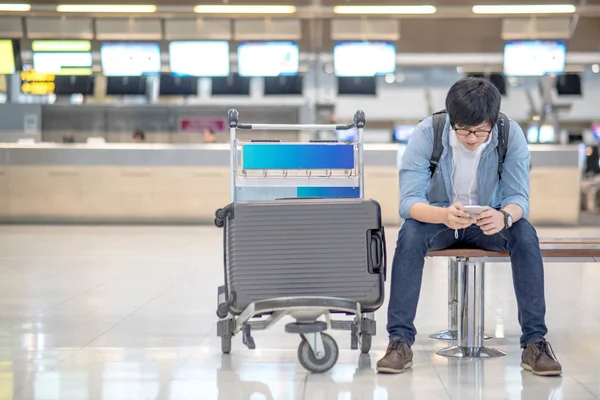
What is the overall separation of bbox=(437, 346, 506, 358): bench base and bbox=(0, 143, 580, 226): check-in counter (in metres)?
7.44

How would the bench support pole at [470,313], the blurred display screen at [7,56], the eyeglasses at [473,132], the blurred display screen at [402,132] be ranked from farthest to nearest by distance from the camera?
the blurred display screen at [402,132] < the blurred display screen at [7,56] < the bench support pole at [470,313] < the eyeglasses at [473,132]

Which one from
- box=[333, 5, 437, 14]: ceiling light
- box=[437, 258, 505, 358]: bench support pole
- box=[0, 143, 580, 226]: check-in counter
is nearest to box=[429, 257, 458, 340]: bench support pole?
box=[437, 258, 505, 358]: bench support pole

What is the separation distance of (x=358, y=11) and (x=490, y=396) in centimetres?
873

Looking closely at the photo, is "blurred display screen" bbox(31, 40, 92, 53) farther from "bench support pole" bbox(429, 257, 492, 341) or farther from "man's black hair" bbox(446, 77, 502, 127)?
"man's black hair" bbox(446, 77, 502, 127)

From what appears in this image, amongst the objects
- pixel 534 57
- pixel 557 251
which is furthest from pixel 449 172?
pixel 534 57

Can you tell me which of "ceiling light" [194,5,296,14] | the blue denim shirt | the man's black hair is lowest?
the blue denim shirt

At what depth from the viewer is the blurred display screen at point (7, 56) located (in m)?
12.1

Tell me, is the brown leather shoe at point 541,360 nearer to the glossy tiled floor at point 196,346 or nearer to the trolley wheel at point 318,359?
the glossy tiled floor at point 196,346

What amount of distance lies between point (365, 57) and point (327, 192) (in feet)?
27.6

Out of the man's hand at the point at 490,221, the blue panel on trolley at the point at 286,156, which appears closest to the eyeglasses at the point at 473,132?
the man's hand at the point at 490,221

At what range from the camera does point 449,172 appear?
340 centimetres

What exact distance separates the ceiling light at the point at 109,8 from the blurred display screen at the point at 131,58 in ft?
3.05

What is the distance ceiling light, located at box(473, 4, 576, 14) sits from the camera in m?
10.8

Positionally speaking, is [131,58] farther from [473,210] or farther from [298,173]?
[473,210]
